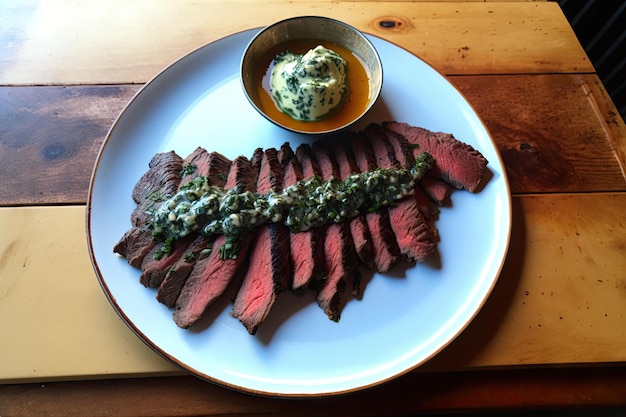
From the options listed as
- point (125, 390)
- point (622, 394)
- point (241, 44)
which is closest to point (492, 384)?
point (622, 394)

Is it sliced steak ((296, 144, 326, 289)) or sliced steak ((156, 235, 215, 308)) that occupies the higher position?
sliced steak ((296, 144, 326, 289))

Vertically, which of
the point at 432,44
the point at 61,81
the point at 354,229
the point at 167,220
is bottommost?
the point at 61,81

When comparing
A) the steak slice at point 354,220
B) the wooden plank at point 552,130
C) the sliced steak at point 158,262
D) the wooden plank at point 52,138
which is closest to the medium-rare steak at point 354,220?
the steak slice at point 354,220

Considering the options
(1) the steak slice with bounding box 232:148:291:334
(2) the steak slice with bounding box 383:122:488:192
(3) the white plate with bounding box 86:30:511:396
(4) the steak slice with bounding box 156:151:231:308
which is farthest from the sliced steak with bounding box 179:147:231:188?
(2) the steak slice with bounding box 383:122:488:192

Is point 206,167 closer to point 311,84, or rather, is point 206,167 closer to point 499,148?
point 311,84

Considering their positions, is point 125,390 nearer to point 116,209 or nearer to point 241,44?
point 116,209

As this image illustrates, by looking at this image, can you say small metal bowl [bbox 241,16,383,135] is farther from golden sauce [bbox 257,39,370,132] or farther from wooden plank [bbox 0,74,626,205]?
wooden plank [bbox 0,74,626,205]
